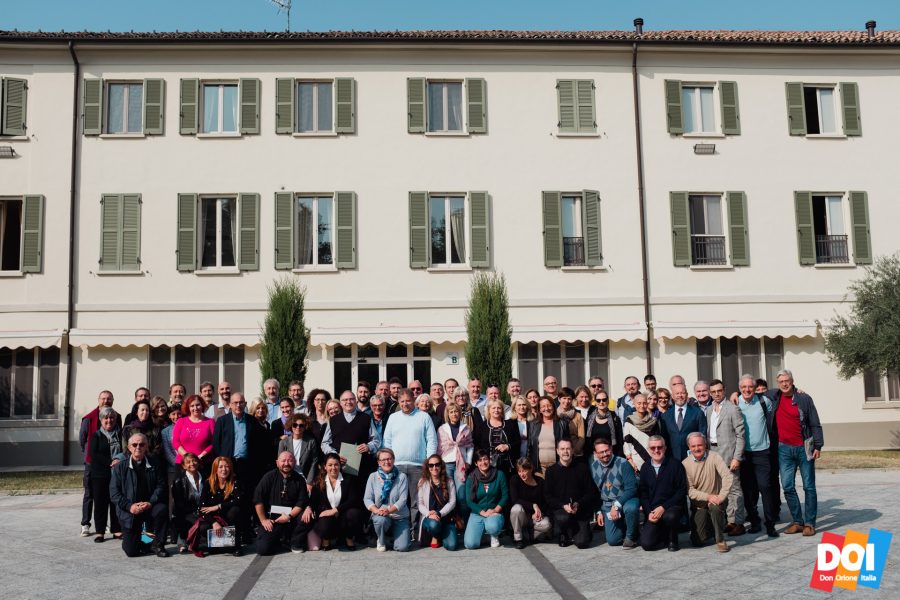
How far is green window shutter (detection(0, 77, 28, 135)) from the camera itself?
65.4 ft

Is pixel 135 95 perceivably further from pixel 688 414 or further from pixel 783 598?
pixel 783 598

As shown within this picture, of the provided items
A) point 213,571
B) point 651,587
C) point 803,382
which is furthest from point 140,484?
point 803,382

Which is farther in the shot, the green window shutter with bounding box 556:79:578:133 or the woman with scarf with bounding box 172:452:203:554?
the green window shutter with bounding box 556:79:578:133

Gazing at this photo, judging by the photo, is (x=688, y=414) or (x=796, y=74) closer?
(x=688, y=414)

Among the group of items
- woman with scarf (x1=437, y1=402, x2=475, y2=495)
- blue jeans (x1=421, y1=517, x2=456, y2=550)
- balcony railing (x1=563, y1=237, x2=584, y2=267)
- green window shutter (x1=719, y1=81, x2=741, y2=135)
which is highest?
green window shutter (x1=719, y1=81, x2=741, y2=135)

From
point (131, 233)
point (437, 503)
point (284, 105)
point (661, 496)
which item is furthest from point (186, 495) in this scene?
point (284, 105)

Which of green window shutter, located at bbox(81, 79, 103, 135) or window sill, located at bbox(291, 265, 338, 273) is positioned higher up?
green window shutter, located at bbox(81, 79, 103, 135)

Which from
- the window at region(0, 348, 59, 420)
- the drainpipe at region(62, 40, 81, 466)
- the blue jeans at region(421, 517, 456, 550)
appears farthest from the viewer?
the window at region(0, 348, 59, 420)

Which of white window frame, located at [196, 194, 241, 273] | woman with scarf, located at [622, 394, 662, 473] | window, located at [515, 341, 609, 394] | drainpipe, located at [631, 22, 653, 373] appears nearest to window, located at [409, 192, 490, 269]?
window, located at [515, 341, 609, 394]

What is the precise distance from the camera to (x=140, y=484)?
31.4 feet

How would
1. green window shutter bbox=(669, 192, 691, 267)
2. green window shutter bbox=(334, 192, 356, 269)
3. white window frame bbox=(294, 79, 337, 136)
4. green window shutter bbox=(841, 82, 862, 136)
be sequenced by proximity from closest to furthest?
green window shutter bbox=(334, 192, 356, 269) → white window frame bbox=(294, 79, 337, 136) → green window shutter bbox=(669, 192, 691, 267) → green window shutter bbox=(841, 82, 862, 136)

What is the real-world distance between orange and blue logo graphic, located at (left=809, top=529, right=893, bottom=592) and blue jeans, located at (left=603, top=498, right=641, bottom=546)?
1.88 metres

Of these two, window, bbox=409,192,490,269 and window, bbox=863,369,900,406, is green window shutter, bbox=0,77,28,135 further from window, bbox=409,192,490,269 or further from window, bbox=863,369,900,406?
window, bbox=863,369,900,406

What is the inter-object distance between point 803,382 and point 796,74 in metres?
7.81
